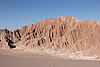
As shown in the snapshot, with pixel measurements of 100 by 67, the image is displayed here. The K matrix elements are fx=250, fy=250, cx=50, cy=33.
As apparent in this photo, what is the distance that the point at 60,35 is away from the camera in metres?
73.8

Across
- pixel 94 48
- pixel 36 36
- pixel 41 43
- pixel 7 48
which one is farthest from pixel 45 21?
pixel 94 48

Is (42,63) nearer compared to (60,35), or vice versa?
(42,63)

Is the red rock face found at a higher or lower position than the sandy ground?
higher

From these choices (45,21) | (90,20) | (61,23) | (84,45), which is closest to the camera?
(84,45)

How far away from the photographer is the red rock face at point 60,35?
5928cm

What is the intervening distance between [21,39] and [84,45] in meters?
27.3

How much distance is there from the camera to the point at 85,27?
66.5 meters

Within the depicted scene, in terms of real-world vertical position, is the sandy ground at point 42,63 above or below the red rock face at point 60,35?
below

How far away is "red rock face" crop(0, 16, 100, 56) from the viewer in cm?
5928

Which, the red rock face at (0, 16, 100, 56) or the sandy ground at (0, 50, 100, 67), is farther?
the red rock face at (0, 16, 100, 56)

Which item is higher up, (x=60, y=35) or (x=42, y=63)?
(x=60, y=35)

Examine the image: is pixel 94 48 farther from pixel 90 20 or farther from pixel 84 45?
pixel 90 20

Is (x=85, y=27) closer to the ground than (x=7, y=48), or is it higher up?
higher up

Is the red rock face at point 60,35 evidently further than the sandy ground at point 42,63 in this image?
Yes
